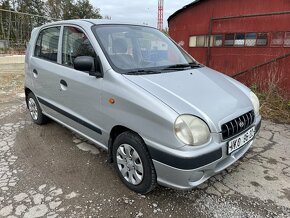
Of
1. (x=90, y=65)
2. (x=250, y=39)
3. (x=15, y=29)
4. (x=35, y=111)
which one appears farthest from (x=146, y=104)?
(x=15, y=29)

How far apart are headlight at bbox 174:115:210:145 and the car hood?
7cm

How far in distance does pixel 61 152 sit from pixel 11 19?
11.6 meters

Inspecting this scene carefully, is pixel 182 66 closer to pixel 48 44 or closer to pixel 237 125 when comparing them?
pixel 237 125

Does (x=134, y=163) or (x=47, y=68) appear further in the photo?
(x=47, y=68)

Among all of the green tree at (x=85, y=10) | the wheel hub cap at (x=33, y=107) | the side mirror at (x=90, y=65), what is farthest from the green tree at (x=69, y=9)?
the side mirror at (x=90, y=65)

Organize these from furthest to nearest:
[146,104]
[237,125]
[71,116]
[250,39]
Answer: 1. [250,39]
2. [71,116]
3. [237,125]
4. [146,104]

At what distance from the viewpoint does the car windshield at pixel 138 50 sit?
292 centimetres

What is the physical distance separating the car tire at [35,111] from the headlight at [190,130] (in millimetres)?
3072

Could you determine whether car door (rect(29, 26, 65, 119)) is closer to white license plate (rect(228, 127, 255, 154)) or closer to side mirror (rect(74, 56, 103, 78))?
side mirror (rect(74, 56, 103, 78))

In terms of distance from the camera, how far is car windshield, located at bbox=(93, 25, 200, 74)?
2924 millimetres

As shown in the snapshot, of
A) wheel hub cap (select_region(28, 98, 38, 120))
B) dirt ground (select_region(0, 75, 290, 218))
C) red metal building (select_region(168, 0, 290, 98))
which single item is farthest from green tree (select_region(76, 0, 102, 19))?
dirt ground (select_region(0, 75, 290, 218))

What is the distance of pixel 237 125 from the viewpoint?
8.33ft

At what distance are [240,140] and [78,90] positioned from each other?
75.9 inches

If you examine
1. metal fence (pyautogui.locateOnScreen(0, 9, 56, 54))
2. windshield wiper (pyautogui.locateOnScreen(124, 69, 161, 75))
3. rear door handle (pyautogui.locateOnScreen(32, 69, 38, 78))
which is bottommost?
rear door handle (pyautogui.locateOnScreen(32, 69, 38, 78))
